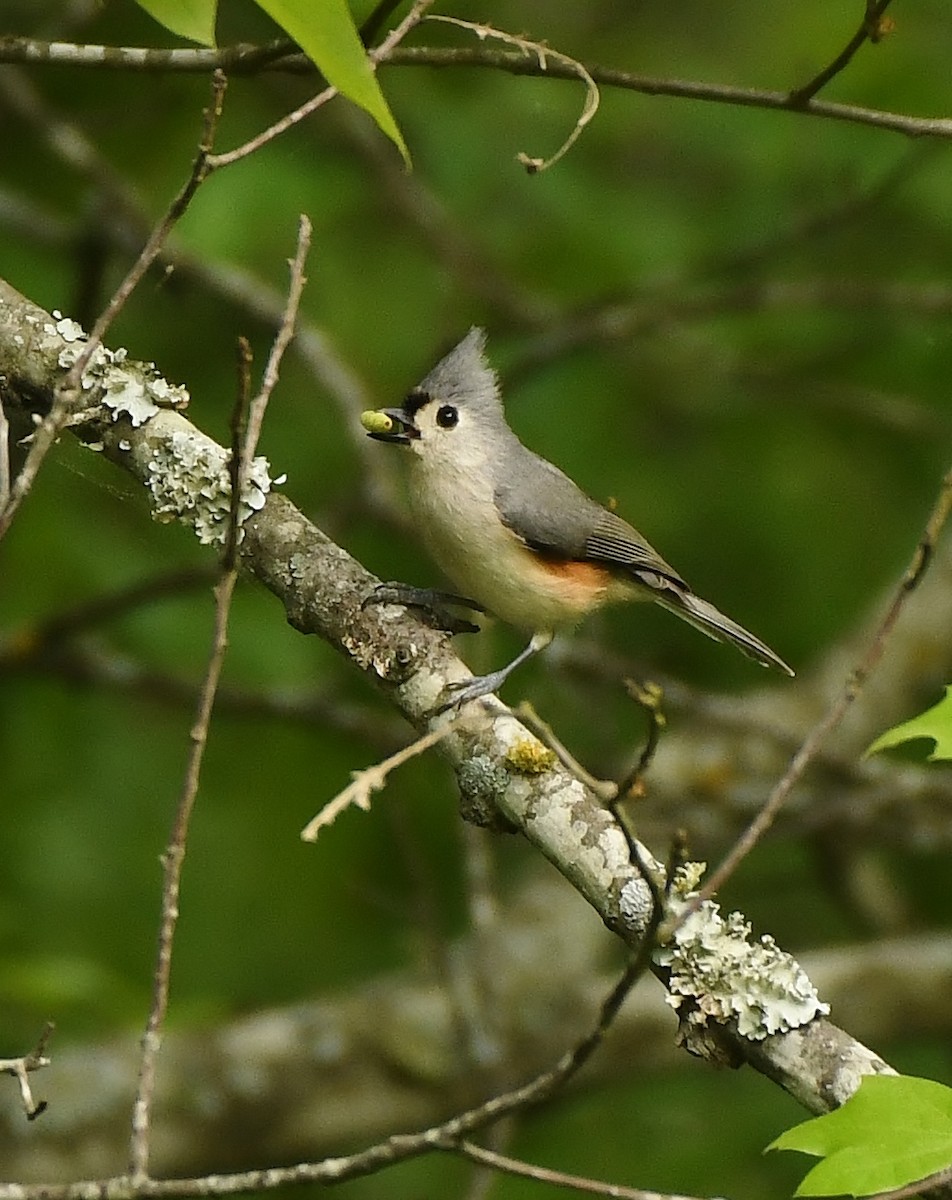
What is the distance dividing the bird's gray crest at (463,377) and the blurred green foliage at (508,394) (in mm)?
1328

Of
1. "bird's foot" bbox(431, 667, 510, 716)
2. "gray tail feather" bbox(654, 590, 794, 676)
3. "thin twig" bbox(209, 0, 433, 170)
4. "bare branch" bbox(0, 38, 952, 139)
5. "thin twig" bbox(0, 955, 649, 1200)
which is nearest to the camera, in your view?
"thin twig" bbox(0, 955, 649, 1200)

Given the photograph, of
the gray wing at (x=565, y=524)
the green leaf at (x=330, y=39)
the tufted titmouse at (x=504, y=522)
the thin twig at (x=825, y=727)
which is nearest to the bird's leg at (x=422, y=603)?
the tufted titmouse at (x=504, y=522)

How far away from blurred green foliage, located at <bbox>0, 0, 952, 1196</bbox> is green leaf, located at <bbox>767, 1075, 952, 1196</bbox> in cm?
324

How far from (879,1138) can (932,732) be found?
531 mm

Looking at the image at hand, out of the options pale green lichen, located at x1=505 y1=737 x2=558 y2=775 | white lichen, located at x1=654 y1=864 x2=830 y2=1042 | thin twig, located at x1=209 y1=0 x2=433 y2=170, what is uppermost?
thin twig, located at x1=209 y1=0 x2=433 y2=170

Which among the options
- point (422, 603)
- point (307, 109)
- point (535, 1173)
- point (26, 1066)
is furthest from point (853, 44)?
point (26, 1066)

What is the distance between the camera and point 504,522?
3.68 metres

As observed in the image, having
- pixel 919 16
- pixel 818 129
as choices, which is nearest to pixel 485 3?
pixel 818 129

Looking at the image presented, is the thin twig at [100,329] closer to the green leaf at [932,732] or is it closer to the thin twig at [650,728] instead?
the thin twig at [650,728]

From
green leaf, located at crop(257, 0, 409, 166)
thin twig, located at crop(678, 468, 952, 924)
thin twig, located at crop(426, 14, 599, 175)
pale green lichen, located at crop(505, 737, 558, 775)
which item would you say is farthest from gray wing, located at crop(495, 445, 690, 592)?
green leaf, located at crop(257, 0, 409, 166)

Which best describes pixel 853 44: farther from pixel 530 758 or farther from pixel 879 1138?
pixel 879 1138

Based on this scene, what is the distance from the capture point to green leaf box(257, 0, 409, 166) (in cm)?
171

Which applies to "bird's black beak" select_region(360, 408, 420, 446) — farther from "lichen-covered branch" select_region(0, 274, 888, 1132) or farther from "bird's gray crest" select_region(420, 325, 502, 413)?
"lichen-covered branch" select_region(0, 274, 888, 1132)

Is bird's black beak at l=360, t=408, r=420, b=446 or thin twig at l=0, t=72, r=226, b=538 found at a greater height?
bird's black beak at l=360, t=408, r=420, b=446
